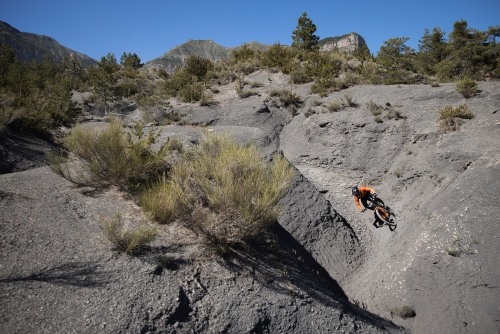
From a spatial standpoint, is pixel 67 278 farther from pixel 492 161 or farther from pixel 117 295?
pixel 492 161

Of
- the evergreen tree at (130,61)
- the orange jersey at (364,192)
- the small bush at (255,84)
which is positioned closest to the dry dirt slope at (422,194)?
the orange jersey at (364,192)

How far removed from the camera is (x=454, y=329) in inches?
192

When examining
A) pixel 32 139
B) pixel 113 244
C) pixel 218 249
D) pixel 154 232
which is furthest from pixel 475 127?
pixel 32 139

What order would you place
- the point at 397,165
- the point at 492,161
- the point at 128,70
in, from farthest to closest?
the point at 128,70, the point at 397,165, the point at 492,161

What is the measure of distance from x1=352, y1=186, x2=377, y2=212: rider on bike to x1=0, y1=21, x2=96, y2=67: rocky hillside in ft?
304

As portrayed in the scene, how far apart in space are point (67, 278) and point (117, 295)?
66cm

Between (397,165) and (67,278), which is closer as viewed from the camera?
(67,278)

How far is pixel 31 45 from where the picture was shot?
368 feet

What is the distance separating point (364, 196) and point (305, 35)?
20.0 m

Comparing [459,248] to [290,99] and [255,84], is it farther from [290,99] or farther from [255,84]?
[255,84]

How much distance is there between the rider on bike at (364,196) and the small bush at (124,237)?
6548 millimetres

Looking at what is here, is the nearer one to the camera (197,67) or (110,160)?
(110,160)

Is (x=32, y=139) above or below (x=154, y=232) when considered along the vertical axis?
above

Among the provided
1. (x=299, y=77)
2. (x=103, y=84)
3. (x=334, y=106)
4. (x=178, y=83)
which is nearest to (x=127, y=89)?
(x=103, y=84)
